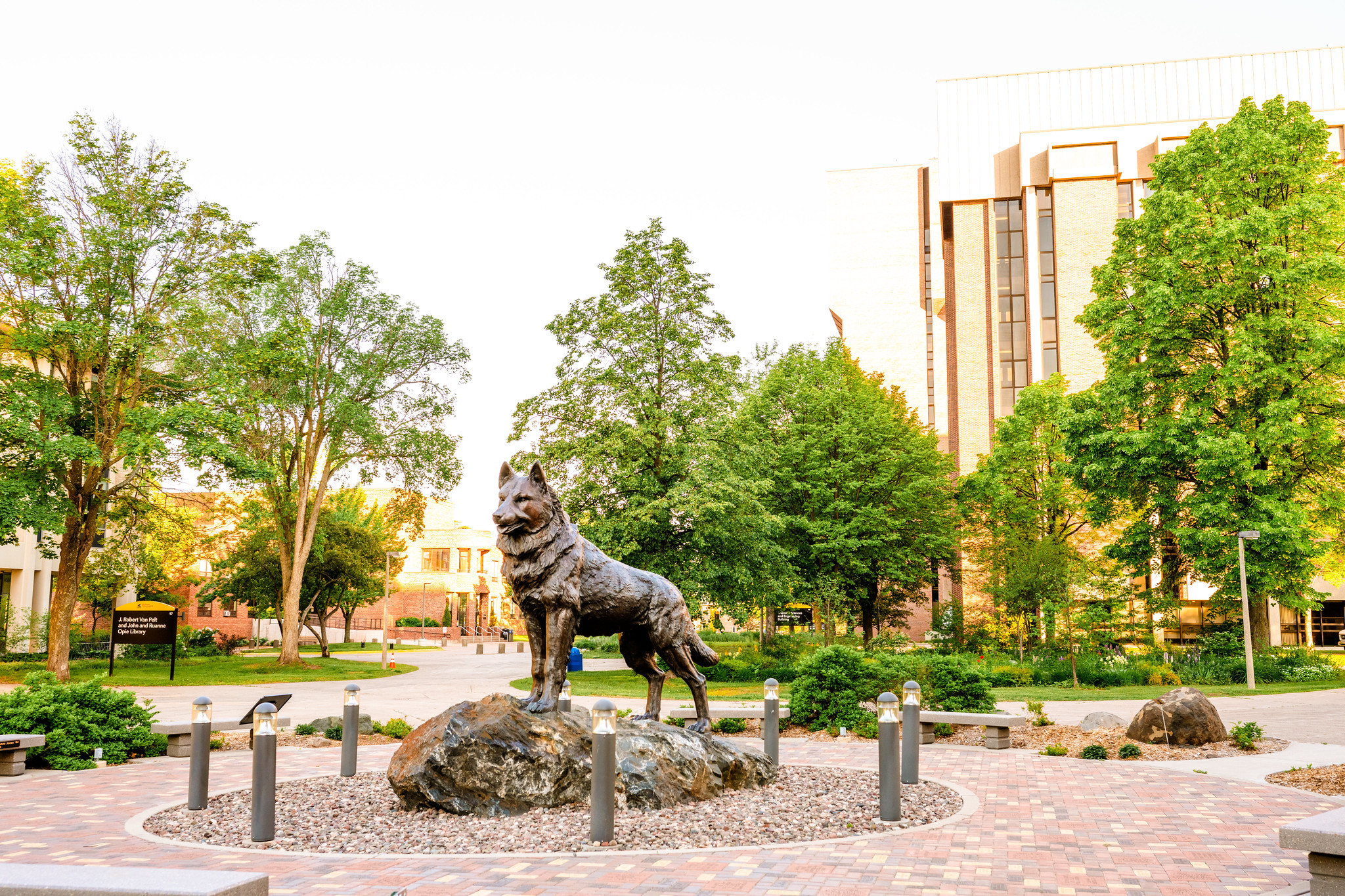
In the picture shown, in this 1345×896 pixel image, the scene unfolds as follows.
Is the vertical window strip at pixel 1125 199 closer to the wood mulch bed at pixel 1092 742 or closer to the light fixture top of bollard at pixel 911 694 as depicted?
the wood mulch bed at pixel 1092 742

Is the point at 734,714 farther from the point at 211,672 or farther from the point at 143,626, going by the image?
the point at 211,672

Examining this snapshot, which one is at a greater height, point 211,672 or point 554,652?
point 554,652

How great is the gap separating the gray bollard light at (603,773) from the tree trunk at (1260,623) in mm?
26765

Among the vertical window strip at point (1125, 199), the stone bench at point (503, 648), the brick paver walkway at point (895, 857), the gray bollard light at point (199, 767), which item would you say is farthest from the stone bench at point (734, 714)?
the vertical window strip at point (1125, 199)

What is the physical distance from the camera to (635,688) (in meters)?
27.6

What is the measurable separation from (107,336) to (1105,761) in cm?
2529

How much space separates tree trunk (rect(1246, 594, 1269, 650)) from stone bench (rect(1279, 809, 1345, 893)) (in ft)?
86.0

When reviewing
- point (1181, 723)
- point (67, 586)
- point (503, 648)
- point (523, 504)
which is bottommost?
point (503, 648)

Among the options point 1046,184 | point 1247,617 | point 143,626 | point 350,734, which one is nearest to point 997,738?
point 350,734

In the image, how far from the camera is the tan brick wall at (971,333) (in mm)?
53312

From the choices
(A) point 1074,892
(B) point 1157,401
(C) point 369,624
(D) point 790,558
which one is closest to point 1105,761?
(A) point 1074,892

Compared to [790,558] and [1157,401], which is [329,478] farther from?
[1157,401]

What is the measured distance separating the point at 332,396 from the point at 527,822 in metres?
29.7

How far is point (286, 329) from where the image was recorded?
31.7 metres
